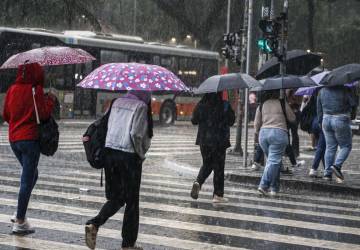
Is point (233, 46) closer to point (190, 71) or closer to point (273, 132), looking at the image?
point (273, 132)

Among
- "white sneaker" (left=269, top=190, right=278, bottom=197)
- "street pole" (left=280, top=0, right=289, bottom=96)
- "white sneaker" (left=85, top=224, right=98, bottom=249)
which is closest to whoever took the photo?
"white sneaker" (left=85, top=224, right=98, bottom=249)

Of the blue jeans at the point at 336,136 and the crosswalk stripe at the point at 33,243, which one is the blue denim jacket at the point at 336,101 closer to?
the blue jeans at the point at 336,136

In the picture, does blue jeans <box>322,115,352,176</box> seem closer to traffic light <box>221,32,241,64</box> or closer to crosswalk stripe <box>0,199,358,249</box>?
crosswalk stripe <box>0,199,358,249</box>

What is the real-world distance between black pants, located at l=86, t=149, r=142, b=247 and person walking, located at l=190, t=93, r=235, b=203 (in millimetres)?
3550

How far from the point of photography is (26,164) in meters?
8.08

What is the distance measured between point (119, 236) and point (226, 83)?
332 centimetres

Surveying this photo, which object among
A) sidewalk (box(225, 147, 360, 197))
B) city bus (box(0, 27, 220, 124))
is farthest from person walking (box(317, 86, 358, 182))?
city bus (box(0, 27, 220, 124))

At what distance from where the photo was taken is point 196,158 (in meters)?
18.3

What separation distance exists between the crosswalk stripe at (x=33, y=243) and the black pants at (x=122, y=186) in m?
0.46

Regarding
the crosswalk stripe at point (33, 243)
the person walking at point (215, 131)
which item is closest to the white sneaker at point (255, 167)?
the person walking at point (215, 131)

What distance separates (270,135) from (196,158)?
21.4 feet

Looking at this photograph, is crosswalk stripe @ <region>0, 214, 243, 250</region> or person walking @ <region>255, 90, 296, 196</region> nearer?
crosswalk stripe @ <region>0, 214, 243, 250</region>

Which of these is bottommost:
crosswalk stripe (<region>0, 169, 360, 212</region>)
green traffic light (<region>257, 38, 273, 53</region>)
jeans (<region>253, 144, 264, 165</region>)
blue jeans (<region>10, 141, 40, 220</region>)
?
crosswalk stripe (<region>0, 169, 360, 212</region>)

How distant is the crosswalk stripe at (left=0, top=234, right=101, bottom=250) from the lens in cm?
749
